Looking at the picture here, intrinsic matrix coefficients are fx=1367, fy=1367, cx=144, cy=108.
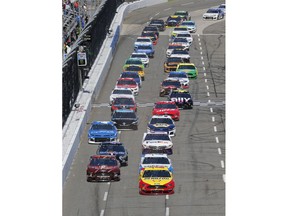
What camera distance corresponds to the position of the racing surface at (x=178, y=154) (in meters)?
64.1

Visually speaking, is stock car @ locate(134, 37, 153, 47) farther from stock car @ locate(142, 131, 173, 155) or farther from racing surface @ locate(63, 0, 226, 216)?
stock car @ locate(142, 131, 173, 155)

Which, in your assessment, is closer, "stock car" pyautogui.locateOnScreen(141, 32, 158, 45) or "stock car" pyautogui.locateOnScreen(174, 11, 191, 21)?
"stock car" pyautogui.locateOnScreen(141, 32, 158, 45)

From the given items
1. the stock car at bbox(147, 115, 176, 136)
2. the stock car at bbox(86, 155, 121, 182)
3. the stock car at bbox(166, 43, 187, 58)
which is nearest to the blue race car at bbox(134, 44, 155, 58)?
the stock car at bbox(166, 43, 187, 58)

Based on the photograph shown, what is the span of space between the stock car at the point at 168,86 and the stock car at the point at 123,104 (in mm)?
5666

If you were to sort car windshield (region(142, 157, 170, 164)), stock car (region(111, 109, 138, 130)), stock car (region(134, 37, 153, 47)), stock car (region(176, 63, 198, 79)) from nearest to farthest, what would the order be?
car windshield (region(142, 157, 170, 164)), stock car (region(111, 109, 138, 130)), stock car (region(176, 63, 198, 79)), stock car (region(134, 37, 153, 47))

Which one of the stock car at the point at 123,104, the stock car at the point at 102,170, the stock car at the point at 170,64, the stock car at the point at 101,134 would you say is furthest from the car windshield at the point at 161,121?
the stock car at the point at 170,64

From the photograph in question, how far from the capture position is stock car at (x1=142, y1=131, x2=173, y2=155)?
74.1 meters

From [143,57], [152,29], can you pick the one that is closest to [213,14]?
[152,29]

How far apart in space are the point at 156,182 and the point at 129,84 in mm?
26679

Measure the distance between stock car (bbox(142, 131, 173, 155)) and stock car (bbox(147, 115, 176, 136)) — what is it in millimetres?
3565

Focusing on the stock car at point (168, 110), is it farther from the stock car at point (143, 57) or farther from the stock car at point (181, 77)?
the stock car at point (143, 57)
